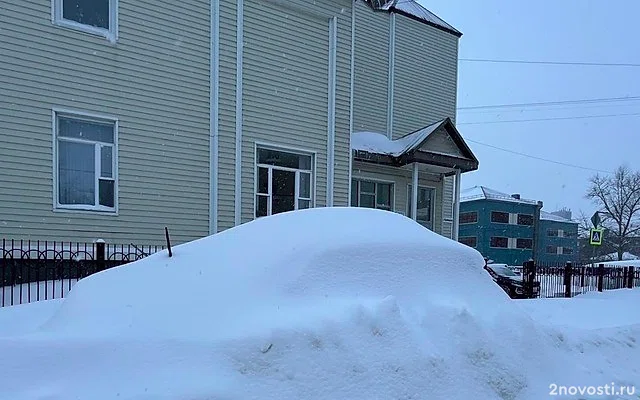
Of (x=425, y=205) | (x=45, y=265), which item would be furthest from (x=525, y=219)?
(x=45, y=265)

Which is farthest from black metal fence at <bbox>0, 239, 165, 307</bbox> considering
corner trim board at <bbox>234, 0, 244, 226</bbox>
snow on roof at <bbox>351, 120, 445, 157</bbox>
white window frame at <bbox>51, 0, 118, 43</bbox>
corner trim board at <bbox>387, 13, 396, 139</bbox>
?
corner trim board at <bbox>387, 13, 396, 139</bbox>

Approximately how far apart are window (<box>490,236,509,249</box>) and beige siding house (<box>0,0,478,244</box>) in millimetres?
33394

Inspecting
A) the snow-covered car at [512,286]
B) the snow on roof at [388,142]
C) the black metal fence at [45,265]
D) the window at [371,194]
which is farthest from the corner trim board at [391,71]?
the black metal fence at [45,265]

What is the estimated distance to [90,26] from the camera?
8.46 metres

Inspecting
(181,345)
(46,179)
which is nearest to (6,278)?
(46,179)

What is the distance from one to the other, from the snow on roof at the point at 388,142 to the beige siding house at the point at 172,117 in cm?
7

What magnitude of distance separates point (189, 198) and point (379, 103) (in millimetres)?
7814

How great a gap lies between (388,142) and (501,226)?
34300mm

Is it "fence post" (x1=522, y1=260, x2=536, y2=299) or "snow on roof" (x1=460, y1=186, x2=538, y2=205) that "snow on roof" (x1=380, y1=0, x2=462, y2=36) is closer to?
"fence post" (x1=522, y1=260, x2=536, y2=299)

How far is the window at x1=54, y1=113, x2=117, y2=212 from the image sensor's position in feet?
26.9

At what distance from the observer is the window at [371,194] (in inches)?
560

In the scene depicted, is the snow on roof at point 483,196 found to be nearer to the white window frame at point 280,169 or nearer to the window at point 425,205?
the window at point 425,205

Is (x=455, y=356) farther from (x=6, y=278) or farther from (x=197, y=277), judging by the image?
(x=6, y=278)

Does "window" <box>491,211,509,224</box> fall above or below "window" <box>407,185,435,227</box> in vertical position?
below
